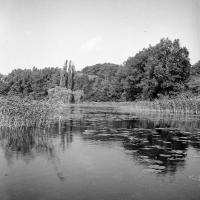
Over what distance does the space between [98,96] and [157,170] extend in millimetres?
69370

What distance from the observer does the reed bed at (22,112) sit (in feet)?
51.4

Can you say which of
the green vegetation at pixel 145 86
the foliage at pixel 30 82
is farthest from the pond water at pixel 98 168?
the foliage at pixel 30 82

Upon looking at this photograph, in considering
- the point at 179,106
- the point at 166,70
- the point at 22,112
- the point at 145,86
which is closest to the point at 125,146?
the point at 22,112

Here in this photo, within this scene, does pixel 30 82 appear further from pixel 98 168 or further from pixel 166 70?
pixel 98 168

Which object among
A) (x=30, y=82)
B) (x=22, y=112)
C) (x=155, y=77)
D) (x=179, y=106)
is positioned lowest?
(x=22, y=112)

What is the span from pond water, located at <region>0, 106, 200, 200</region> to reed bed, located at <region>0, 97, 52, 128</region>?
10.3 ft

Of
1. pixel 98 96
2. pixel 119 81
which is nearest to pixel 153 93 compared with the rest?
pixel 119 81

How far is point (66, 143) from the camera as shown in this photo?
11.8m

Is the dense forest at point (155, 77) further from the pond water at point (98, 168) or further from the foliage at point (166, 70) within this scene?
the pond water at point (98, 168)

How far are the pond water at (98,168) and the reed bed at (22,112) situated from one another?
3132 mm

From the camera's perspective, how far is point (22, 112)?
16.1 metres

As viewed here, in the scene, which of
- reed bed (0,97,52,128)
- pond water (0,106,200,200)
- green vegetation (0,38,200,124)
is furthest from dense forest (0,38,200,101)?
pond water (0,106,200,200)

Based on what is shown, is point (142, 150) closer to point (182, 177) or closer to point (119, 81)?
point (182, 177)

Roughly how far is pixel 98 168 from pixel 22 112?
9.20 m
